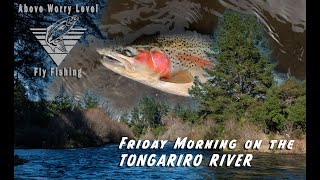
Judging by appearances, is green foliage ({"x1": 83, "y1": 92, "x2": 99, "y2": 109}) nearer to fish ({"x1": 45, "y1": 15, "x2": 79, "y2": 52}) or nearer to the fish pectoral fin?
fish ({"x1": 45, "y1": 15, "x2": 79, "y2": 52})

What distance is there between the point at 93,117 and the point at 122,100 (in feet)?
1.34

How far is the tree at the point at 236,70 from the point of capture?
7.25m

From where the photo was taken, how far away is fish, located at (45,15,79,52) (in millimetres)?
7180

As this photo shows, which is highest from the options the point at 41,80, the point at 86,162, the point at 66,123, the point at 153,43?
the point at 153,43

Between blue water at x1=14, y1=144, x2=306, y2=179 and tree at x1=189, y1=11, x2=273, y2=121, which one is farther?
tree at x1=189, y1=11, x2=273, y2=121

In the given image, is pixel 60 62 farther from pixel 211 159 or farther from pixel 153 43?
pixel 211 159

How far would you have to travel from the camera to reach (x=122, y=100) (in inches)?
283

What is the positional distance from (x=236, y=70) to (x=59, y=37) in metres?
2.16

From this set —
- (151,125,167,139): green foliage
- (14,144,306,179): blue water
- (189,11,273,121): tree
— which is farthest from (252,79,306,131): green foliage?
(151,125,167,139): green foliage

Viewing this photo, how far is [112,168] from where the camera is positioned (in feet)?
23.4

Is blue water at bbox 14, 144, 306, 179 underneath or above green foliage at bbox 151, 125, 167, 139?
underneath

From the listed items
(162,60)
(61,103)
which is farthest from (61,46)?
(162,60)

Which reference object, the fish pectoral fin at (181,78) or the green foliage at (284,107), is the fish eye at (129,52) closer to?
the fish pectoral fin at (181,78)

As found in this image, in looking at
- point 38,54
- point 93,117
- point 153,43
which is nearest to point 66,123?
point 93,117
